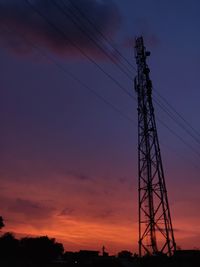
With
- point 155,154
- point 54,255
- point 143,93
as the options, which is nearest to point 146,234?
point 155,154

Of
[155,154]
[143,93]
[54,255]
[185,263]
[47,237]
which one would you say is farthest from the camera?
[47,237]

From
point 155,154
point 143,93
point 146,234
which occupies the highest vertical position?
point 143,93

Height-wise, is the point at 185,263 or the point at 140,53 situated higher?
the point at 140,53

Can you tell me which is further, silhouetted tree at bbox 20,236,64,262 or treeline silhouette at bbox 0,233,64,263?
silhouetted tree at bbox 20,236,64,262

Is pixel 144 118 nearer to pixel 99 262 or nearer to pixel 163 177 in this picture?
pixel 163 177

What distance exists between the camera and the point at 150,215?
45.8 m

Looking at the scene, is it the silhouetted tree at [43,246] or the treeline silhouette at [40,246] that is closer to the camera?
the treeline silhouette at [40,246]

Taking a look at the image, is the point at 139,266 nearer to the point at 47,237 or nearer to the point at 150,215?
the point at 150,215

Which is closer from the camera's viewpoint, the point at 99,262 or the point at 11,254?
the point at 11,254

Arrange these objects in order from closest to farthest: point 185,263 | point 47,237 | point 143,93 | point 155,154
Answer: point 185,263, point 155,154, point 143,93, point 47,237

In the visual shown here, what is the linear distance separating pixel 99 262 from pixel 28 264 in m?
9.16

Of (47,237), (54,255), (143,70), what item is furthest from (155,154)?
(47,237)

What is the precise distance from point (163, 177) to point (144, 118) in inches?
306

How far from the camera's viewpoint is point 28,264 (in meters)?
44.7
